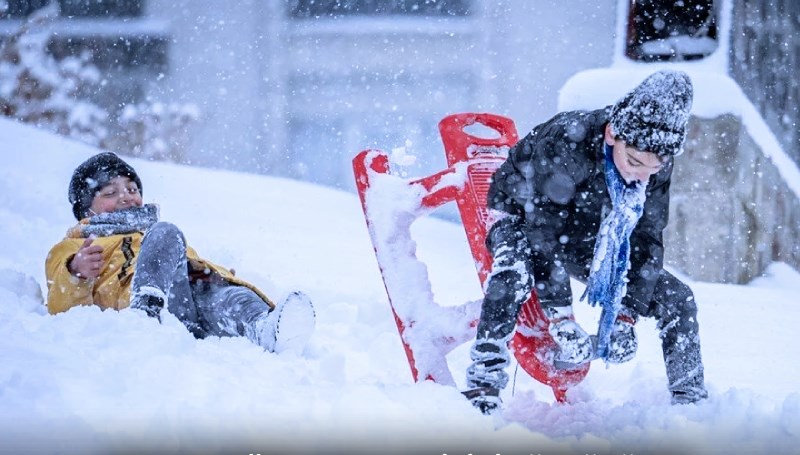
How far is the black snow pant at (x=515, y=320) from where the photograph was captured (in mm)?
1858

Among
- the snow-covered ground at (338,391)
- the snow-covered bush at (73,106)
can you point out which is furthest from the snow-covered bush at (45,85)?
the snow-covered ground at (338,391)

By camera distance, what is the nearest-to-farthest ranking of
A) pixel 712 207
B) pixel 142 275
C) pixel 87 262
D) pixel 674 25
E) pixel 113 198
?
pixel 142 275 → pixel 87 262 → pixel 113 198 → pixel 712 207 → pixel 674 25

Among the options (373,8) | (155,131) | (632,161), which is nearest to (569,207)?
(632,161)

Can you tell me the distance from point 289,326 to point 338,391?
1.65 ft

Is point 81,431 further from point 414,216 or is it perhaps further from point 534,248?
point 414,216

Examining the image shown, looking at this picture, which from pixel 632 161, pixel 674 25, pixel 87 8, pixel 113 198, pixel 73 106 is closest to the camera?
pixel 632 161

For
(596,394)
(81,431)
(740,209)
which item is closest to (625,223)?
(596,394)

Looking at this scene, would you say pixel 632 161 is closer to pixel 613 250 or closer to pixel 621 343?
pixel 613 250

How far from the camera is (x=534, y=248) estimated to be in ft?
6.48

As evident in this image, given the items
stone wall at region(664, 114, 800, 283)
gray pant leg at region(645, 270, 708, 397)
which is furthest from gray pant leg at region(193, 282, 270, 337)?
stone wall at region(664, 114, 800, 283)

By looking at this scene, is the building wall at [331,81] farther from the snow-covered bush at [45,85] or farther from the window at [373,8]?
the snow-covered bush at [45,85]

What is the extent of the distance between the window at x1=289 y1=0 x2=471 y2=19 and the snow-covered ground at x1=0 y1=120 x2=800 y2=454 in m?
5.76

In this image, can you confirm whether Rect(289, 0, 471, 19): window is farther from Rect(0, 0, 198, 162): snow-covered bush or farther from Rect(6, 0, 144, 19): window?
Rect(6, 0, 144, 19): window

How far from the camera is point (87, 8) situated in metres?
9.48
